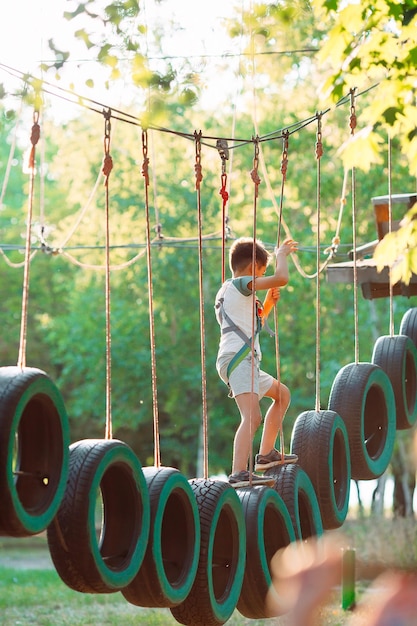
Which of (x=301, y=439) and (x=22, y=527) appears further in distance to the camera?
(x=301, y=439)

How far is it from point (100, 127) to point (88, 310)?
11.9ft

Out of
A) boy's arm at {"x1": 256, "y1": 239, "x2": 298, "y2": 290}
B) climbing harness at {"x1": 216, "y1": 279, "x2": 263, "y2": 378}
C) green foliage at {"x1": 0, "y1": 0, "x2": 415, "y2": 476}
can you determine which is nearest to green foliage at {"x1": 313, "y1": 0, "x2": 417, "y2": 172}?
boy's arm at {"x1": 256, "y1": 239, "x2": 298, "y2": 290}

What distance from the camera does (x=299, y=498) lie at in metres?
6.63

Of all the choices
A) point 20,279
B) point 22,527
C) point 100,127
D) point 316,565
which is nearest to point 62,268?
point 20,279

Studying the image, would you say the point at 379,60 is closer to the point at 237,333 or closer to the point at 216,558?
the point at 237,333

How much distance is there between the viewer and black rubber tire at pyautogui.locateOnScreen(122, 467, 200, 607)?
5.20 m

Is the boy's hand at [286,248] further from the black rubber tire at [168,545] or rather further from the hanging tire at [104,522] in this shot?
the hanging tire at [104,522]

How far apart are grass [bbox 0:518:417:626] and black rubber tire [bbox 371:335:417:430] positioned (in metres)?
4.84

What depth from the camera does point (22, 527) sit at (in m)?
4.24

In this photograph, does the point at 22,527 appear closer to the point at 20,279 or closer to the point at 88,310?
the point at 88,310

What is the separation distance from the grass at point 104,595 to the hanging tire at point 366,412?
16.6 feet

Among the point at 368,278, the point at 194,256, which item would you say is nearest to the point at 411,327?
the point at 368,278

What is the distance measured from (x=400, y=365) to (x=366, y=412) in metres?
0.37

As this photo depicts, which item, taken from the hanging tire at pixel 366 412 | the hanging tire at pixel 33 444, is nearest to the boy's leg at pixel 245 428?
the hanging tire at pixel 366 412
